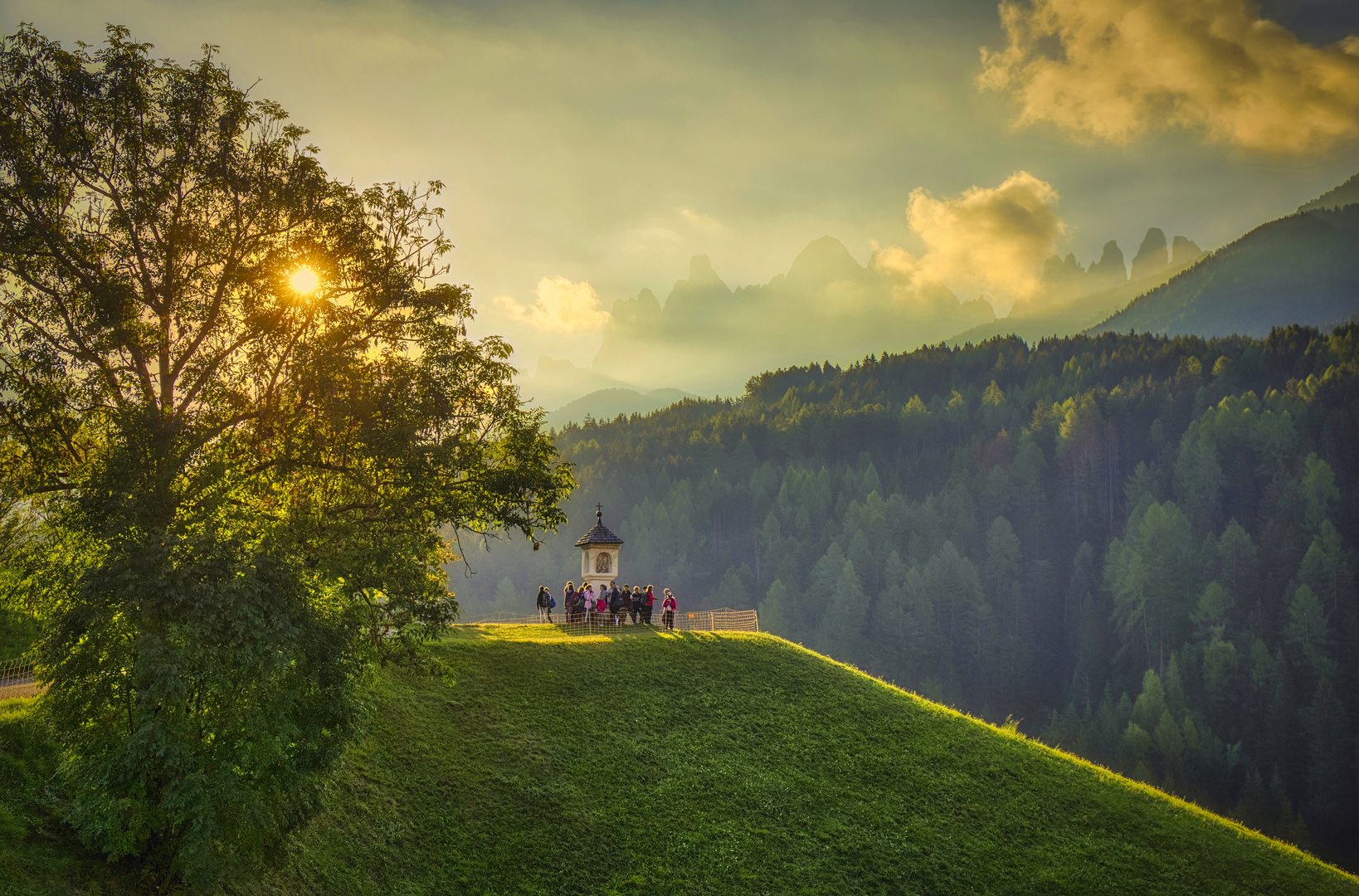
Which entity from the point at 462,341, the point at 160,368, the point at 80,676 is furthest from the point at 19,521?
the point at 462,341

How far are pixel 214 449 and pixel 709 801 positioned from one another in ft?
46.8

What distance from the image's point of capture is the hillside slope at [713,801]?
58.8 feet

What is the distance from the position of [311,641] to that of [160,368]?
5941mm

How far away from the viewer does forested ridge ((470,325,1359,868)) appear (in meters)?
72.1

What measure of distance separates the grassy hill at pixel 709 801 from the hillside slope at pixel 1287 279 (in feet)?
589

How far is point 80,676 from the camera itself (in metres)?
12.1

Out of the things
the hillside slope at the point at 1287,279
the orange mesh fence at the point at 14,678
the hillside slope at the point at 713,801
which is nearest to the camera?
the hillside slope at the point at 713,801

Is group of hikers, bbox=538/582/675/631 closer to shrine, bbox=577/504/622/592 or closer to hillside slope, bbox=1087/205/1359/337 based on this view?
shrine, bbox=577/504/622/592

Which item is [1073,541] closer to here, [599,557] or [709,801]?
[599,557]

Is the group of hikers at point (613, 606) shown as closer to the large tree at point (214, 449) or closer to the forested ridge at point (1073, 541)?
the large tree at point (214, 449)

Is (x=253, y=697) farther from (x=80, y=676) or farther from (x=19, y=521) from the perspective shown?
(x=19, y=521)

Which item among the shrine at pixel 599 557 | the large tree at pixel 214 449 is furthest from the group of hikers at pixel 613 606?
the large tree at pixel 214 449

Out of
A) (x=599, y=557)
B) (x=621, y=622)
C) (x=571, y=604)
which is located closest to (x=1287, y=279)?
(x=599, y=557)

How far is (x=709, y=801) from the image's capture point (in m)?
21.3
